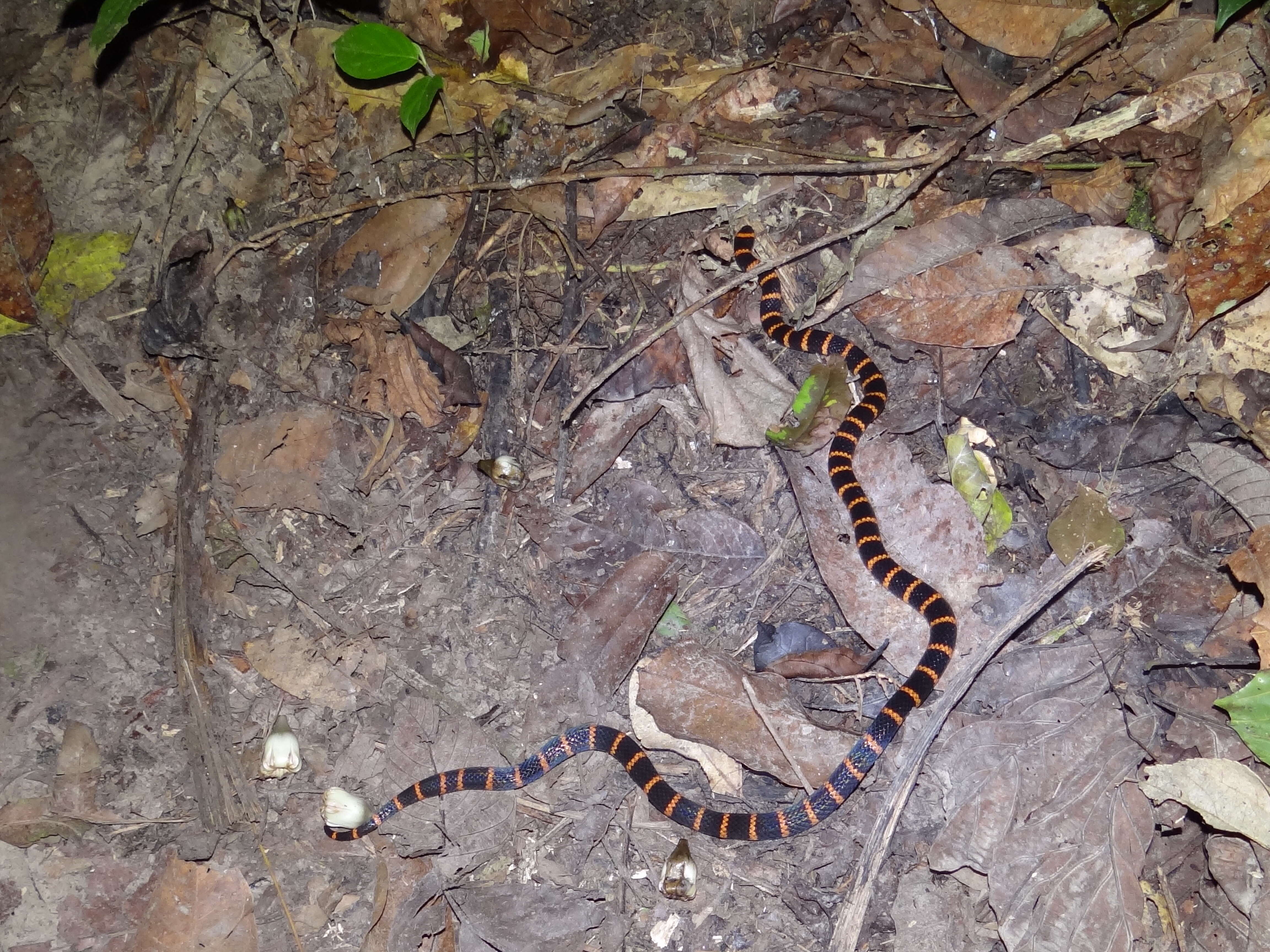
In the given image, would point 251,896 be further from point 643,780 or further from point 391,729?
point 643,780

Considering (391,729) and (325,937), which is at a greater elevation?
(391,729)

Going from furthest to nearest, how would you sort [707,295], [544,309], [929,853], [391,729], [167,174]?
Answer: [167,174], [544,309], [707,295], [391,729], [929,853]

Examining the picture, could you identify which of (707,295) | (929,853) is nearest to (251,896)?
(929,853)

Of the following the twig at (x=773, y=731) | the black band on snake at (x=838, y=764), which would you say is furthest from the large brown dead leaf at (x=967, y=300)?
the twig at (x=773, y=731)

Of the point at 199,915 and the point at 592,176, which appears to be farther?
the point at 592,176

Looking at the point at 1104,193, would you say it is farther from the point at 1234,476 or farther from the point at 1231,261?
the point at 1234,476

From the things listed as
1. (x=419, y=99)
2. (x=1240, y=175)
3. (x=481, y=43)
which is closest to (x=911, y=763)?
(x=1240, y=175)

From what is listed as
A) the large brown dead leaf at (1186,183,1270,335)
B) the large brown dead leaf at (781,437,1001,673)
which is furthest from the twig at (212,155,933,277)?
the large brown dead leaf at (781,437,1001,673)

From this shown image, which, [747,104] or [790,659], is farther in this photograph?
[747,104]

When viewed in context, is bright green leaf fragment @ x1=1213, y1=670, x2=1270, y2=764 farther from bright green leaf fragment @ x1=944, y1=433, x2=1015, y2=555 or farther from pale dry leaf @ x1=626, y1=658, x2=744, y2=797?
pale dry leaf @ x1=626, y1=658, x2=744, y2=797
